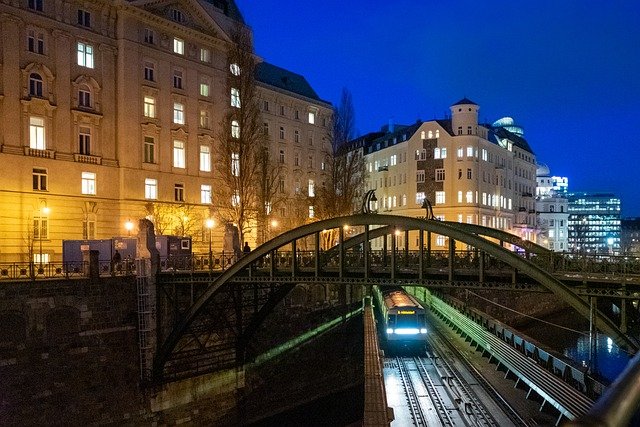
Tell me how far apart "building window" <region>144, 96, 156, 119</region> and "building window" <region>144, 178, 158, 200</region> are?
5.35 metres

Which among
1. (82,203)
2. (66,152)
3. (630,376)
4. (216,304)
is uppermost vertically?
(66,152)

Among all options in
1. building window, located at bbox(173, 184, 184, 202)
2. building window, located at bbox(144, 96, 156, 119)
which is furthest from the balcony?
building window, located at bbox(173, 184, 184, 202)

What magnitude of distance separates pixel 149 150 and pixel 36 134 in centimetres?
893

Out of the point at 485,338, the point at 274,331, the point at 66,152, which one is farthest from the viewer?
the point at 66,152

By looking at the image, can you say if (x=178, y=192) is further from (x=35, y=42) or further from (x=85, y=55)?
(x=35, y=42)

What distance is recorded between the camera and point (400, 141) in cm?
8256

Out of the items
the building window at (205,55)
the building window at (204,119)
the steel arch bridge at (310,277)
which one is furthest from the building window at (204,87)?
the steel arch bridge at (310,277)

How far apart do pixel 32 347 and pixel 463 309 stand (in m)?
28.9

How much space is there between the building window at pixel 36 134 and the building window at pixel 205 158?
13815 millimetres

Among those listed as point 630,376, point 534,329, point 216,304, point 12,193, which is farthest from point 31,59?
point 534,329

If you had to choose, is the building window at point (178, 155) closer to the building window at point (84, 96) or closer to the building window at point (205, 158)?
the building window at point (205, 158)

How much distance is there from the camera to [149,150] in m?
43.5

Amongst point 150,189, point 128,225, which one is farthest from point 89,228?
point 150,189

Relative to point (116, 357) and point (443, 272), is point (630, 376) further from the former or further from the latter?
point (116, 357)
